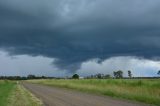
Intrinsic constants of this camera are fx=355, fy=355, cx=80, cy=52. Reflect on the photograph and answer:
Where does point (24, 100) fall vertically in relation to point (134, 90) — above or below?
below

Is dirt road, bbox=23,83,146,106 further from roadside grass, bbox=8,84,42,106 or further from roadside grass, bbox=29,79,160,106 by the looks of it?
roadside grass, bbox=29,79,160,106

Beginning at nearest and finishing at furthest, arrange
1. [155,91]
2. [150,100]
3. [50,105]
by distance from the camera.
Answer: [50,105]
[150,100]
[155,91]

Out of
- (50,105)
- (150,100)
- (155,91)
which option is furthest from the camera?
(155,91)

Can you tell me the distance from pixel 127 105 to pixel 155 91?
13802 millimetres

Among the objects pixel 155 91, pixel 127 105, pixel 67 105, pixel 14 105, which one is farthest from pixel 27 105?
pixel 155 91

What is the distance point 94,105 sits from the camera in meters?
25.2

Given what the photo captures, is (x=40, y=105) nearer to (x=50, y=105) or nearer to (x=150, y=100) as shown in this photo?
(x=50, y=105)

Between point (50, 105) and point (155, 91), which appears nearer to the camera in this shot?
point (50, 105)

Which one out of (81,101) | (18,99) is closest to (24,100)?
(18,99)

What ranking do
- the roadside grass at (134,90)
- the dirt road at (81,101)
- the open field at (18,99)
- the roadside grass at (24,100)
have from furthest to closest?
the roadside grass at (134,90), the open field at (18,99), the roadside grass at (24,100), the dirt road at (81,101)

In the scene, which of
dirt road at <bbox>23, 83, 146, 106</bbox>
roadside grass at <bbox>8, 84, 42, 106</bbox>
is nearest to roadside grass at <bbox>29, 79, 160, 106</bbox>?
dirt road at <bbox>23, 83, 146, 106</bbox>

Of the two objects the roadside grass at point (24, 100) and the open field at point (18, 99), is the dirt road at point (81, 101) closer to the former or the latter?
the roadside grass at point (24, 100)

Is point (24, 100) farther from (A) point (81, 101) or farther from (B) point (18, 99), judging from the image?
(A) point (81, 101)

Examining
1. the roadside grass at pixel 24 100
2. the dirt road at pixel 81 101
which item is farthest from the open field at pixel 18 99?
the dirt road at pixel 81 101
